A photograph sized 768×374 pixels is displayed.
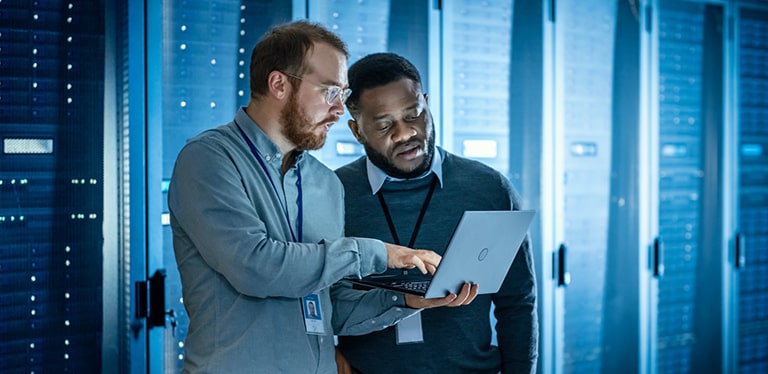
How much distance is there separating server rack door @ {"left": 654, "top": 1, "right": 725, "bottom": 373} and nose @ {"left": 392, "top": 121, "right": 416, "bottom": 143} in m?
1.93

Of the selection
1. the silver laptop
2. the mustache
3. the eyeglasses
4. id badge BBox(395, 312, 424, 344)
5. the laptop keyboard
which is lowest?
id badge BBox(395, 312, 424, 344)

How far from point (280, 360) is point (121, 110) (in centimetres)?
110

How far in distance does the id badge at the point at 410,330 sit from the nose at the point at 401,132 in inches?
17.3

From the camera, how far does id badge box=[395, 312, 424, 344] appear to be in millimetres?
1823

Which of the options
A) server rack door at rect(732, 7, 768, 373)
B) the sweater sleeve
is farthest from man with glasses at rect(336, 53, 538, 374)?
server rack door at rect(732, 7, 768, 373)

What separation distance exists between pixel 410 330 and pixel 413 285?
28 cm

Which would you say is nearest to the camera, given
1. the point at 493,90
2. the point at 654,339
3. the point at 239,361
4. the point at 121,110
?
the point at 239,361

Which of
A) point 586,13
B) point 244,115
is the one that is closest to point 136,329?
point 244,115

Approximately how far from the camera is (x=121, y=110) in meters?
2.16

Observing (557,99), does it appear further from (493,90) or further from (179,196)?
(179,196)

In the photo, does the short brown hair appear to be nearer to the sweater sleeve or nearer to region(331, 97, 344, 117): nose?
region(331, 97, 344, 117): nose

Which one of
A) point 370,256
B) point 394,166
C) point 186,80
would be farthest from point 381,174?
point 186,80

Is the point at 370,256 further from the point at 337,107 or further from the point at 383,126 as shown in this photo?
the point at 383,126

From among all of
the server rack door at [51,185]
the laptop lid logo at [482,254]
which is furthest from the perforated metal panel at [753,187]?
the server rack door at [51,185]
